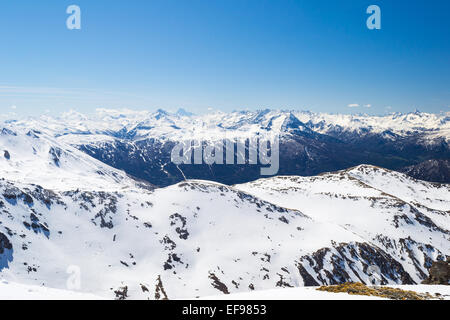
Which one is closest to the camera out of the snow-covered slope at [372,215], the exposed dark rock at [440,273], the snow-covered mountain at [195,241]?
the exposed dark rock at [440,273]

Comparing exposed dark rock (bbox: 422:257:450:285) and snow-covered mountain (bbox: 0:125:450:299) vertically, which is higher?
exposed dark rock (bbox: 422:257:450:285)

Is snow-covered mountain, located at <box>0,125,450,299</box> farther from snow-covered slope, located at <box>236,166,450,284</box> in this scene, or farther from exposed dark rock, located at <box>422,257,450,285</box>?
exposed dark rock, located at <box>422,257,450,285</box>

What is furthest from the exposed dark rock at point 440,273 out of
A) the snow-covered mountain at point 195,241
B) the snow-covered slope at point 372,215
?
the snow-covered slope at point 372,215

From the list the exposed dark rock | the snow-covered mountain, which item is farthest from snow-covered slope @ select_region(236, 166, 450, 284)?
the exposed dark rock

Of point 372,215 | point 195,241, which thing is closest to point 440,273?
point 195,241

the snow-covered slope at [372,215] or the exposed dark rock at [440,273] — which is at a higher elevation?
the exposed dark rock at [440,273]

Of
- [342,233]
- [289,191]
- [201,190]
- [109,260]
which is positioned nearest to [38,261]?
[109,260]

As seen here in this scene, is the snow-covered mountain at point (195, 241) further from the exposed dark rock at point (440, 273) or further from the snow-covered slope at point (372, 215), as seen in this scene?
the exposed dark rock at point (440, 273)

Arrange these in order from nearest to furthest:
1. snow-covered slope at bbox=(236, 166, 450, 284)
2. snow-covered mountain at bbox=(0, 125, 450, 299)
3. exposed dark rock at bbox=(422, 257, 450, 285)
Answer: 1. exposed dark rock at bbox=(422, 257, 450, 285)
2. snow-covered mountain at bbox=(0, 125, 450, 299)
3. snow-covered slope at bbox=(236, 166, 450, 284)

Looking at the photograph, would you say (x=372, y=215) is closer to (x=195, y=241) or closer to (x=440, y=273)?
(x=195, y=241)
